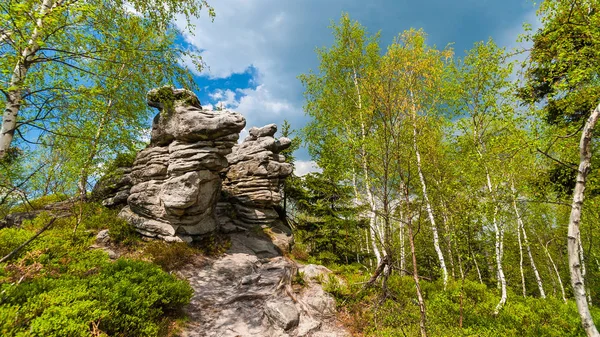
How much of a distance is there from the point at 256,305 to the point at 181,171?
8241 mm

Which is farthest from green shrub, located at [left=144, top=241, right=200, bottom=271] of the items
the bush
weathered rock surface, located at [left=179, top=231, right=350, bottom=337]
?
the bush

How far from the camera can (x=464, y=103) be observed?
11.6 m

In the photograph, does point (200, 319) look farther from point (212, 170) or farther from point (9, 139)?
point (212, 170)

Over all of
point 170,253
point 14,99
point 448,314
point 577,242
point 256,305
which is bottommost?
point 256,305

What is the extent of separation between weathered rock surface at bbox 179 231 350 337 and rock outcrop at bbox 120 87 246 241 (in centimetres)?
299

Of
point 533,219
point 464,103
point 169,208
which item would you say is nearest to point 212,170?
point 169,208

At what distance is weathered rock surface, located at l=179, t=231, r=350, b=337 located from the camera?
23.4 feet

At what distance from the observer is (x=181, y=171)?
1295 cm

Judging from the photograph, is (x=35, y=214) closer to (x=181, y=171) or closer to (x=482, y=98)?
(x=181, y=171)

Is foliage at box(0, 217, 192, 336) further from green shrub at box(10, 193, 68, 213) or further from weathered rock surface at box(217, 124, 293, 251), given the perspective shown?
weathered rock surface at box(217, 124, 293, 251)

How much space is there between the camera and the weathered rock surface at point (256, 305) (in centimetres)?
714

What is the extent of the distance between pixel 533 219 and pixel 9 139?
27439mm

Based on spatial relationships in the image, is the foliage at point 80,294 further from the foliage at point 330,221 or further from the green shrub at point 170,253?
the foliage at point 330,221

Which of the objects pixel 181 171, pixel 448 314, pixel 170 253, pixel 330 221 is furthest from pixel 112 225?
pixel 448 314
